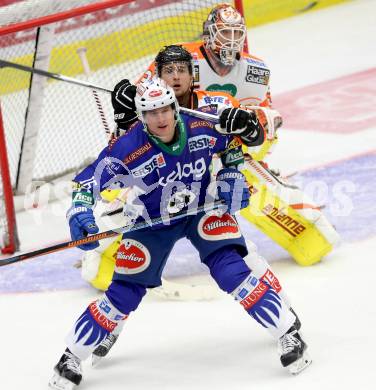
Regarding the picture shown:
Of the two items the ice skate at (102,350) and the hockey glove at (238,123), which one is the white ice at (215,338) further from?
the hockey glove at (238,123)

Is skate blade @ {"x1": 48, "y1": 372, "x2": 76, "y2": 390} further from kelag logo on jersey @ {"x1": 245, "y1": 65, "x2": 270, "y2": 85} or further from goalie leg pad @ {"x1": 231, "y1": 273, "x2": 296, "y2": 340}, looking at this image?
kelag logo on jersey @ {"x1": 245, "y1": 65, "x2": 270, "y2": 85}

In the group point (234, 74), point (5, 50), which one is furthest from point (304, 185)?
point (5, 50)

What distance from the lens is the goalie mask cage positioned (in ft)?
17.9

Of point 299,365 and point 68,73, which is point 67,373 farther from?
point 68,73

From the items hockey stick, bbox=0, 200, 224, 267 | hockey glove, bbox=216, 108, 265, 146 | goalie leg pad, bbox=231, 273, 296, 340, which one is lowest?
goalie leg pad, bbox=231, 273, 296, 340

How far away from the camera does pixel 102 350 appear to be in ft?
11.8

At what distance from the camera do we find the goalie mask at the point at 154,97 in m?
3.25

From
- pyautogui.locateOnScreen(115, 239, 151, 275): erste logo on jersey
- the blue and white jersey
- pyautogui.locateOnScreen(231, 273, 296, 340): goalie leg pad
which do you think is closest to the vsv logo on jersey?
the blue and white jersey

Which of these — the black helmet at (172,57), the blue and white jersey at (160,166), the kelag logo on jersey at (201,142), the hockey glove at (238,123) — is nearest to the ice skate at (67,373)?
the blue and white jersey at (160,166)

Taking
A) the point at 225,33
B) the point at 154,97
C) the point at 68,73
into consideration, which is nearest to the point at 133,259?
the point at 154,97

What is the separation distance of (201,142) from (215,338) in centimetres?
80

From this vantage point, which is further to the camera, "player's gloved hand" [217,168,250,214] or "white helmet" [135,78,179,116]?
"player's gloved hand" [217,168,250,214]

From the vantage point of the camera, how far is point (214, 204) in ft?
11.2

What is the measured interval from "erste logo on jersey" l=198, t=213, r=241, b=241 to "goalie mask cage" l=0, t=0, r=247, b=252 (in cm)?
173
